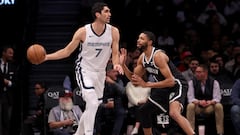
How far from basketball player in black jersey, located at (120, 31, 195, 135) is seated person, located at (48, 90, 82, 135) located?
6.65 ft

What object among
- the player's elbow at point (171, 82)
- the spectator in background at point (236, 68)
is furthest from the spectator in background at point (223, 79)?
the player's elbow at point (171, 82)

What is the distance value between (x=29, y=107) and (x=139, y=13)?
3563 mm

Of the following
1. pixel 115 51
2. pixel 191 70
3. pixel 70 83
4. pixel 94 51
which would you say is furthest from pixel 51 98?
pixel 115 51

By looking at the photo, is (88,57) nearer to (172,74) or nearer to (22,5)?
(172,74)

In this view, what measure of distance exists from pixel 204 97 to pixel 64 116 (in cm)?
255

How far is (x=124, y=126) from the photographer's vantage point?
52.9 feet

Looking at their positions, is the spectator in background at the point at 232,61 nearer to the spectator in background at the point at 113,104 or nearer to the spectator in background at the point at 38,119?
the spectator in background at the point at 113,104

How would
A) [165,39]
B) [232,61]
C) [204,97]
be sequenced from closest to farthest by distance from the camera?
[204,97] → [232,61] → [165,39]

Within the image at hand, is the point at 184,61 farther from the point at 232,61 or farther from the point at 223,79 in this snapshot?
the point at 232,61

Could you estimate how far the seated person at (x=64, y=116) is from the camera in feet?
49.6

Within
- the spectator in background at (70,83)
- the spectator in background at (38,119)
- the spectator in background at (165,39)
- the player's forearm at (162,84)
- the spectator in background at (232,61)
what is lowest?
the spectator in background at (38,119)

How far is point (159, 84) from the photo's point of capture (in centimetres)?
1320

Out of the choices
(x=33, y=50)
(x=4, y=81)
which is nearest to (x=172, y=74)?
(x=33, y=50)

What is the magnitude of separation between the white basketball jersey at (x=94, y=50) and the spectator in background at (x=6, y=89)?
3364mm
